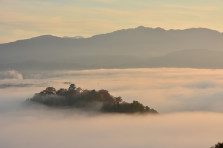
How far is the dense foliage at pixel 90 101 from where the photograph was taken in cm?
15812

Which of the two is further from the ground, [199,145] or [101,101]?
[101,101]

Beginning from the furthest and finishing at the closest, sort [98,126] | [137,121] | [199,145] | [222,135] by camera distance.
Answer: [98,126] < [222,135] < [137,121] < [199,145]

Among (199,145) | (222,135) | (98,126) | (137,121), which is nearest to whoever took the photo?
(199,145)

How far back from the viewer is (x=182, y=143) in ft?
534

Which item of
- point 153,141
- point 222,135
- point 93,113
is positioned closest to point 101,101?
point 93,113

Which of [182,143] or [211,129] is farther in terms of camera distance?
[211,129]

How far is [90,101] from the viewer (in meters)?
166

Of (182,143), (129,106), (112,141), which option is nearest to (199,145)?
(182,143)

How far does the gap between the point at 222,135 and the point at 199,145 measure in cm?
2714

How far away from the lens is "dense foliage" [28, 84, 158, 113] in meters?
158

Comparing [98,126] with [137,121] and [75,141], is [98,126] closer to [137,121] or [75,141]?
[75,141]

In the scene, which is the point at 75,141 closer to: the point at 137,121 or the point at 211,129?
the point at 137,121

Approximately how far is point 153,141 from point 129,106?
64.8 feet

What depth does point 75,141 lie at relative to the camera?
18138 cm
